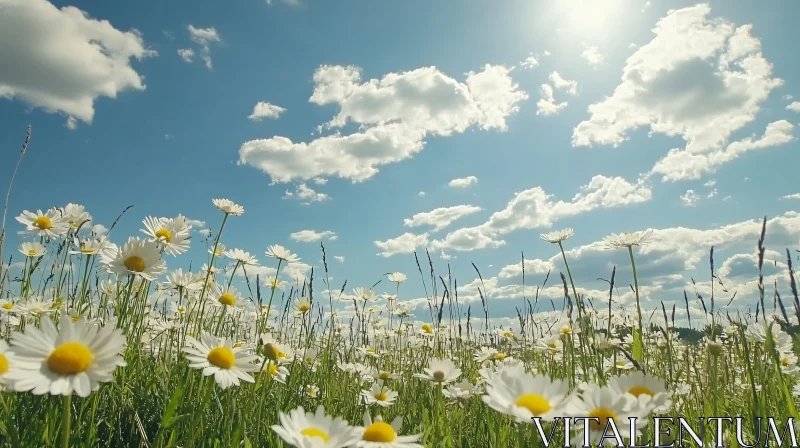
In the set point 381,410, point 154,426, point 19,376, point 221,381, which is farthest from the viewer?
point 381,410

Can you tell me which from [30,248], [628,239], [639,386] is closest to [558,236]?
[628,239]

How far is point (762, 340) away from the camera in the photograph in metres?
3.15

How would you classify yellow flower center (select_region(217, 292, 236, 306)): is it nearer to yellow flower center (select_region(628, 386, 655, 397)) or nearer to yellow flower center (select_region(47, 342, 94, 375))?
yellow flower center (select_region(47, 342, 94, 375))

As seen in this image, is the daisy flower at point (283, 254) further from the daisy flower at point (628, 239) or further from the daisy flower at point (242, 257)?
the daisy flower at point (628, 239)

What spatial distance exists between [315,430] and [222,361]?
25.7 inches

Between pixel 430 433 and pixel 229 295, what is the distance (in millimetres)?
1673

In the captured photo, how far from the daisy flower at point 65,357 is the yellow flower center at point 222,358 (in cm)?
56

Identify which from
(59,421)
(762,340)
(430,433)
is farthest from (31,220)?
(762,340)

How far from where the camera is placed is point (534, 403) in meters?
1.45

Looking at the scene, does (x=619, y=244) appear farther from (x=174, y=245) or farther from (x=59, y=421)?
(x=59, y=421)

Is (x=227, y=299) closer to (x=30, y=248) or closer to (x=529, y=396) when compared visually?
(x=30, y=248)

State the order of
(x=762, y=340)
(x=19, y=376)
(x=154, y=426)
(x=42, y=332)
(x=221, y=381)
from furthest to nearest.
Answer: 1. (x=762, y=340)
2. (x=154, y=426)
3. (x=221, y=381)
4. (x=42, y=332)
5. (x=19, y=376)

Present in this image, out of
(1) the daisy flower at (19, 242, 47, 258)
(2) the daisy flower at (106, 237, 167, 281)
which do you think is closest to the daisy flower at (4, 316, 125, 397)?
(2) the daisy flower at (106, 237, 167, 281)

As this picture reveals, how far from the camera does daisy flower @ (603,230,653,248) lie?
3.16 metres
